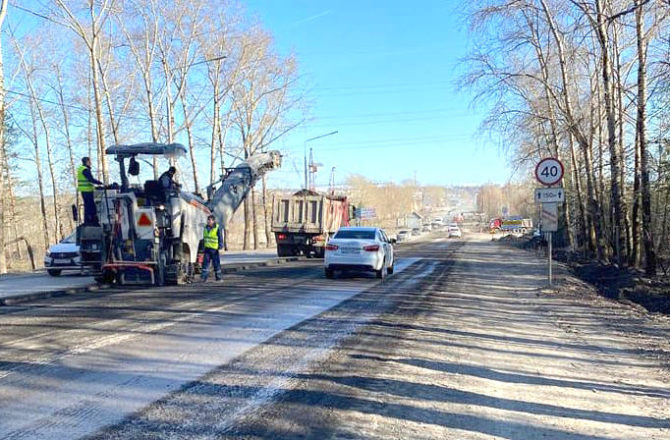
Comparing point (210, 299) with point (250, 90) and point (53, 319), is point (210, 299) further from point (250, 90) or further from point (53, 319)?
point (250, 90)

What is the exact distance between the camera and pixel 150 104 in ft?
114

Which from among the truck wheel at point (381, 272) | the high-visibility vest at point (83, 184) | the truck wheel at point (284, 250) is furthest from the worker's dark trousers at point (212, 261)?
the truck wheel at point (284, 250)

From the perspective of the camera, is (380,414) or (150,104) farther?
(150,104)

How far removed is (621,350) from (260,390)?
4.85m

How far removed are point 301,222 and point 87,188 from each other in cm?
1402

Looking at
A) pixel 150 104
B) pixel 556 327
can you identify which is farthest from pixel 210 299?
pixel 150 104

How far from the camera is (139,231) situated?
14477mm

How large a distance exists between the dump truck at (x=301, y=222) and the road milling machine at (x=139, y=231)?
12412mm

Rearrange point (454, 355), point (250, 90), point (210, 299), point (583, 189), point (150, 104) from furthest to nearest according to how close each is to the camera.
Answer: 1. point (250, 90)
2. point (150, 104)
3. point (583, 189)
4. point (210, 299)
5. point (454, 355)

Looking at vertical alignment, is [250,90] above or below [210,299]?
above

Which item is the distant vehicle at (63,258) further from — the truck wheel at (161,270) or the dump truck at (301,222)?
the dump truck at (301,222)

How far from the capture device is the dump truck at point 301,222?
2811 cm

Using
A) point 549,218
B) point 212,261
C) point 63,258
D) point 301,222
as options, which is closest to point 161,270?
point 212,261

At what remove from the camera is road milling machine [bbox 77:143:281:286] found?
1447cm
